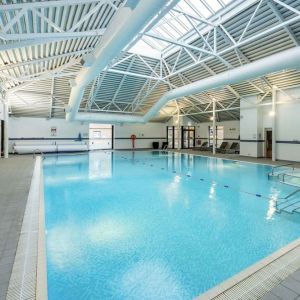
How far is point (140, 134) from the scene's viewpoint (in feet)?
70.5

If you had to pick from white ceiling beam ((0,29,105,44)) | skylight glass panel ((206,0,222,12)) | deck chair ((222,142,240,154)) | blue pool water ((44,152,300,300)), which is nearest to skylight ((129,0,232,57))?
skylight glass panel ((206,0,222,12))

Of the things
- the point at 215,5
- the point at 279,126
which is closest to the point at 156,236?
the point at 215,5

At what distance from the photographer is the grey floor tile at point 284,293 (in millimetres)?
1869

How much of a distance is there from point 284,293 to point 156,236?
203cm

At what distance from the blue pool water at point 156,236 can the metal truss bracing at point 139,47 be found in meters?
3.83

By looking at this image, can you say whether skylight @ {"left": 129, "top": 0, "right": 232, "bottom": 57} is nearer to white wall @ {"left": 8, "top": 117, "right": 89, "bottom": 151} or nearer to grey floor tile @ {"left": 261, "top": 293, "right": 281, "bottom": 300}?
grey floor tile @ {"left": 261, "top": 293, "right": 281, "bottom": 300}

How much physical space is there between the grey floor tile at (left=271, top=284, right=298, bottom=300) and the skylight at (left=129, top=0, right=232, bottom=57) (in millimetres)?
6514

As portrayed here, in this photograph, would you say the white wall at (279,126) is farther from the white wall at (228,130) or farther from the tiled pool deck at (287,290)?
the tiled pool deck at (287,290)

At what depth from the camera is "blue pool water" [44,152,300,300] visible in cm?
249

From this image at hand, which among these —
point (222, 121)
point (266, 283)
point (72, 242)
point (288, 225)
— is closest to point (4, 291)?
point (72, 242)

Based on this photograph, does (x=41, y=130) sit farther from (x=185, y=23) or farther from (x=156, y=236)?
(x=156, y=236)


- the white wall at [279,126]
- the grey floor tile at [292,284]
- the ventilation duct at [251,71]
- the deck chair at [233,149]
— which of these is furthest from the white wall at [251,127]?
the grey floor tile at [292,284]

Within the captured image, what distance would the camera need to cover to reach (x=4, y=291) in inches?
74.7

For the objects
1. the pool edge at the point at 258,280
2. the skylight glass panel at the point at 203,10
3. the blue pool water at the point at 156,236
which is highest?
the skylight glass panel at the point at 203,10
